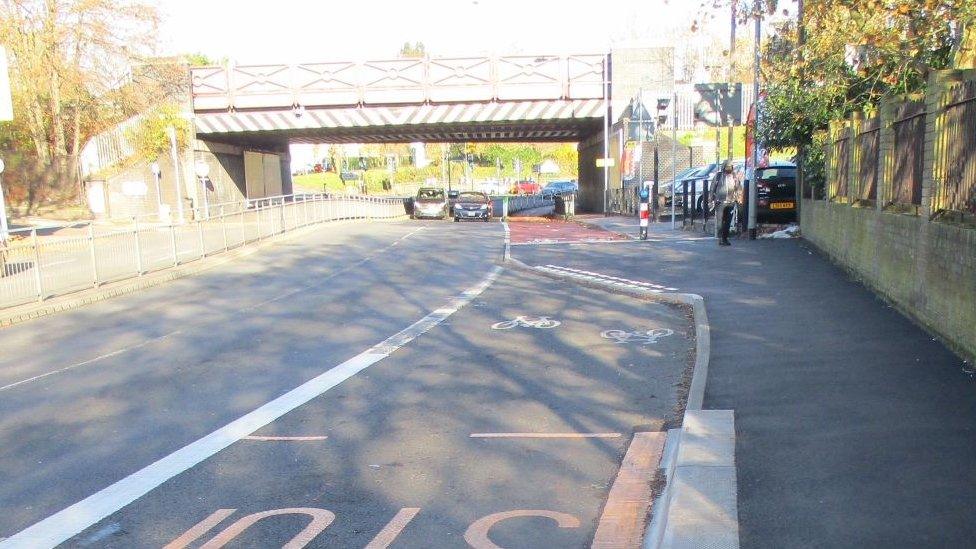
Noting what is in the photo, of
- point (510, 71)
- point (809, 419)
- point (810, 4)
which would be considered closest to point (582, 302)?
point (810, 4)

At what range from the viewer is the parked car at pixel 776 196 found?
22.1 metres

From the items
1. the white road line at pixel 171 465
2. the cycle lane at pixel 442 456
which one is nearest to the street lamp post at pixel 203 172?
the white road line at pixel 171 465

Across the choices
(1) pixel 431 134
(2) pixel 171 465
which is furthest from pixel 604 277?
(1) pixel 431 134

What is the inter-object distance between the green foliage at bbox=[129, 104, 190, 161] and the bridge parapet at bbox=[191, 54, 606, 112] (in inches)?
44.6

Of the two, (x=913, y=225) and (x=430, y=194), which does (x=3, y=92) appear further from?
(x=430, y=194)

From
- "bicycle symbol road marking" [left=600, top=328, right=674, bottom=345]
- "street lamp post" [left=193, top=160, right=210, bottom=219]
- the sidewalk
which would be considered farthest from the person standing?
"street lamp post" [left=193, top=160, right=210, bottom=219]

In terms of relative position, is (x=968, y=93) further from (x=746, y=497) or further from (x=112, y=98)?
(x=112, y=98)

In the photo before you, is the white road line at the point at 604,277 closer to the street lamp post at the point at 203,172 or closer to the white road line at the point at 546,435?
the white road line at the point at 546,435

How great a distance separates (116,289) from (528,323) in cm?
926

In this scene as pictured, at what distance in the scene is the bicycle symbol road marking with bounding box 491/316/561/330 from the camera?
36.3 ft

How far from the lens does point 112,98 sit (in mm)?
38531

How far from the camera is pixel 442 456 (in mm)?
6156

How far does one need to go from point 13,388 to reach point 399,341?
426 centimetres

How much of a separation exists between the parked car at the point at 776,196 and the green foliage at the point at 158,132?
2590 centimetres
